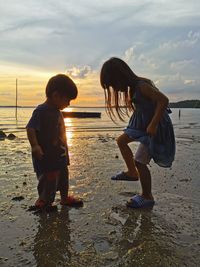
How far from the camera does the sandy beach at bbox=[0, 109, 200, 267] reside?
10.1 ft

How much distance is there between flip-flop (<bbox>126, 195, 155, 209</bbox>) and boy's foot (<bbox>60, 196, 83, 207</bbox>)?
541mm

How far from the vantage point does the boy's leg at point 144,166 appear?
466 cm

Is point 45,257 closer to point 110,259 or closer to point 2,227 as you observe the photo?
point 110,259

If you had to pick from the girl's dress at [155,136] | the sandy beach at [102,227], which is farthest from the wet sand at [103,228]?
the girl's dress at [155,136]

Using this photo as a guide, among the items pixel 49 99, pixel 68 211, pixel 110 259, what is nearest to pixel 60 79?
pixel 49 99

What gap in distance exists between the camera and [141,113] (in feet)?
15.6

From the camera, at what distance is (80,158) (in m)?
8.75

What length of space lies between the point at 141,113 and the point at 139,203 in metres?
1.04

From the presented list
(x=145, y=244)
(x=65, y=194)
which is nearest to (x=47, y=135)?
(x=65, y=194)

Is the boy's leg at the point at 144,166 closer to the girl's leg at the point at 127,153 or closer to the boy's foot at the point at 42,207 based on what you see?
the girl's leg at the point at 127,153

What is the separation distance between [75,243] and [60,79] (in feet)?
5.93

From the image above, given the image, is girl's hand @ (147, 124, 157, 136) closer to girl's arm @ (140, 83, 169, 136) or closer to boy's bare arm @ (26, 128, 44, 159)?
girl's arm @ (140, 83, 169, 136)

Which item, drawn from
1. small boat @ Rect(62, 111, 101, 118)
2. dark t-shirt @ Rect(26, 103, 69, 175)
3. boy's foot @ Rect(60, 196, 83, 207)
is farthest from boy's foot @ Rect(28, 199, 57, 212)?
small boat @ Rect(62, 111, 101, 118)

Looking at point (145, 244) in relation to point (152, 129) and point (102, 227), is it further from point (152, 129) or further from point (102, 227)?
point (152, 129)
